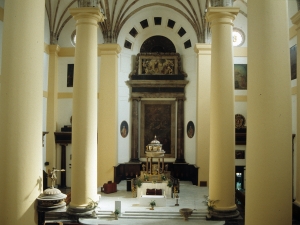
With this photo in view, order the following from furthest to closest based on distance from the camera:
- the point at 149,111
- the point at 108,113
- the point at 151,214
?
the point at 149,111 → the point at 108,113 → the point at 151,214

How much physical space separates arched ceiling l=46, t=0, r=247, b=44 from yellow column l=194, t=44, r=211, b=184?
1193mm

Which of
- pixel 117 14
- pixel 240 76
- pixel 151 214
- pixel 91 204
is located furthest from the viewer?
pixel 117 14

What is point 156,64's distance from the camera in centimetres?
2298

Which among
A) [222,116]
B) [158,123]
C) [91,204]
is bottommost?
[91,204]

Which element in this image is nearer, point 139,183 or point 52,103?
point 139,183

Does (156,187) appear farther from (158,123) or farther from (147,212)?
(158,123)

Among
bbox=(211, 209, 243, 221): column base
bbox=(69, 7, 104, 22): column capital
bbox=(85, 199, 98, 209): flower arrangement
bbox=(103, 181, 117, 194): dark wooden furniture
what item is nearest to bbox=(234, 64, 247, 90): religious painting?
bbox=(103, 181, 117, 194): dark wooden furniture

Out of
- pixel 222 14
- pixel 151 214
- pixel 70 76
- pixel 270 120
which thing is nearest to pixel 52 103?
pixel 70 76

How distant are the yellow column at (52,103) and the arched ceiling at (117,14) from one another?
97 centimetres

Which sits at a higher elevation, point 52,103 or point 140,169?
point 52,103

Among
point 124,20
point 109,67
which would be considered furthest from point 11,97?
point 124,20

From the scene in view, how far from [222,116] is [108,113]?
1022cm

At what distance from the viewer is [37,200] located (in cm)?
497

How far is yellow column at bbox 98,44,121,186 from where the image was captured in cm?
2059
